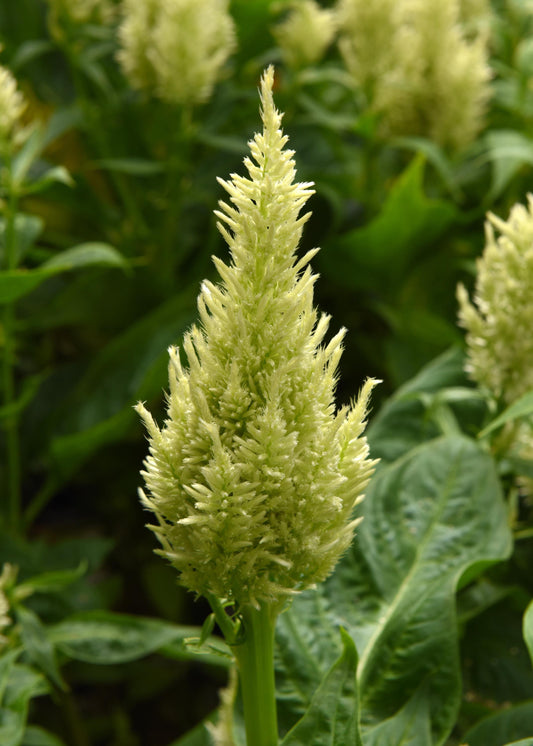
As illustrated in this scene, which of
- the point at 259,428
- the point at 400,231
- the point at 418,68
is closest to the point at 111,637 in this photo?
the point at 259,428

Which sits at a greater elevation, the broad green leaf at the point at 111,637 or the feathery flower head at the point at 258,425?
the feathery flower head at the point at 258,425

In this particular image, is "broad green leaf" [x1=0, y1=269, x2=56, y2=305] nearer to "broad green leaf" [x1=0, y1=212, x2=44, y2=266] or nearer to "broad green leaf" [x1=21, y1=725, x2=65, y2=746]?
"broad green leaf" [x1=0, y1=212, x2=44, y2=266]

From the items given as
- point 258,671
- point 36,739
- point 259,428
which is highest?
point 259,428

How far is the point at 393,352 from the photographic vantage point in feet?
5.39

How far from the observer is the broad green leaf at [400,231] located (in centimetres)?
158

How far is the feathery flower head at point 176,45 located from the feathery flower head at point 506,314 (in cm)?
71

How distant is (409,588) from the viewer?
955mm

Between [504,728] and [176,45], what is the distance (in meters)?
1.20

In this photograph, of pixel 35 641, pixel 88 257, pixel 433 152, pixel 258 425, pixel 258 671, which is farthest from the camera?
pixel 433 152

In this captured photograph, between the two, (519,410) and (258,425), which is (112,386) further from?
(258,425)

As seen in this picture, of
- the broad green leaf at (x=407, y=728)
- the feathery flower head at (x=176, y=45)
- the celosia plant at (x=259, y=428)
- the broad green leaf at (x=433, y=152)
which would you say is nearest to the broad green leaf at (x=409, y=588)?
the broad green leaf at (x=407, y=728)

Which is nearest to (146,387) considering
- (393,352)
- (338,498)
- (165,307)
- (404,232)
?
(165,307)

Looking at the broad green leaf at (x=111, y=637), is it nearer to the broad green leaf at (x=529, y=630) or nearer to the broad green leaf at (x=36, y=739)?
the broad green leaf at (x=36, y=739)

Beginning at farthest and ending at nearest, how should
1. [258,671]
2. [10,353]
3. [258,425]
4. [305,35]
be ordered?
[305,35], [10,353], [258,671], [258,425]
